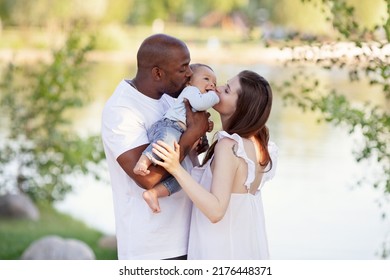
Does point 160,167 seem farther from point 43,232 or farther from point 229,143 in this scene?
point 43,232

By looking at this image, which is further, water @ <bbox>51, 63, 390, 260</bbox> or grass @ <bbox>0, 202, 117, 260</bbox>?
water @ <bbox>51, 63, 390, 260</bbox>

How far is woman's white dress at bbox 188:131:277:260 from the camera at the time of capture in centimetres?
277

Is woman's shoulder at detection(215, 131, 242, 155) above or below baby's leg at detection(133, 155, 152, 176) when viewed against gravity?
above

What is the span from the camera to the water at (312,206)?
8.57 metres

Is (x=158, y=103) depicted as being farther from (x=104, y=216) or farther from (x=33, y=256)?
(x=104, y=216)

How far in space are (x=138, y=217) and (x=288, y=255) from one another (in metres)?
5.66

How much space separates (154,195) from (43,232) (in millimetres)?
6261

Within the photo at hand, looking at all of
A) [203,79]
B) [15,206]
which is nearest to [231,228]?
[203,79]

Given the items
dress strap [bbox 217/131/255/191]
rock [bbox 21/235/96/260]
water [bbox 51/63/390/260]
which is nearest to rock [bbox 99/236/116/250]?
water [bbox 51/63/390/260]

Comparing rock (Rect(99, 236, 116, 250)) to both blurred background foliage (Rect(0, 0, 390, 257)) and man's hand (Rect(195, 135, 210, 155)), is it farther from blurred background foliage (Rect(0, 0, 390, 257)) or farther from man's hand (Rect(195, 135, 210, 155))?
man's hand (Rect(195, 135, 210, 155))

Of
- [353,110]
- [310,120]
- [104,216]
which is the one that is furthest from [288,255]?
[310,120]

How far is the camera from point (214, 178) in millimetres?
2703

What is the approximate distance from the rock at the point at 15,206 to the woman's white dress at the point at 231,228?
6312 millimetres

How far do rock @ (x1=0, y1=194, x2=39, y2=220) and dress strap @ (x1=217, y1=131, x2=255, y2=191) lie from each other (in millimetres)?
6397
